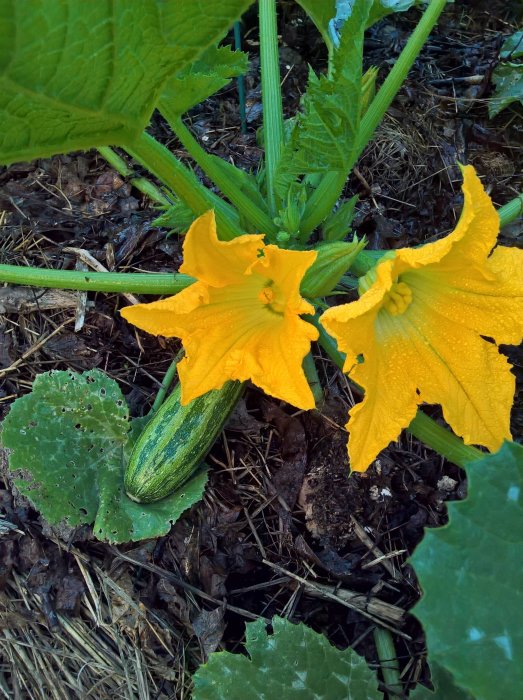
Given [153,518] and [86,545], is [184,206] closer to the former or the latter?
[153,518]

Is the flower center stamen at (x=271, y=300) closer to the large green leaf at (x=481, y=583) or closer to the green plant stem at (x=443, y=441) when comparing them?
the green plant stem at (x=443, y=441)

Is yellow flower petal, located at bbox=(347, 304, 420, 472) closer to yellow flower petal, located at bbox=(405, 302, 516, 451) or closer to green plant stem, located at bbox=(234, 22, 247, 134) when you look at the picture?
yellow flower petal, located at bbox=(405, 302, 516, 451)

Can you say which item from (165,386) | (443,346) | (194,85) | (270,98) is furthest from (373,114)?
(165,386)

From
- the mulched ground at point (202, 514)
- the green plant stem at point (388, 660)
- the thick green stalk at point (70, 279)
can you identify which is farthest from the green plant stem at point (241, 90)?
the green plant stem at point (388, 660)

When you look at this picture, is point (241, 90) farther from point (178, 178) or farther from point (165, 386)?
point (165, 386)

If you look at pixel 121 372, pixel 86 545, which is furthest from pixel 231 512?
pixel 121 372

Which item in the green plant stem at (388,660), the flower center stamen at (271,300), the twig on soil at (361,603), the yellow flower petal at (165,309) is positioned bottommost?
the green plant stem at (388,660)
